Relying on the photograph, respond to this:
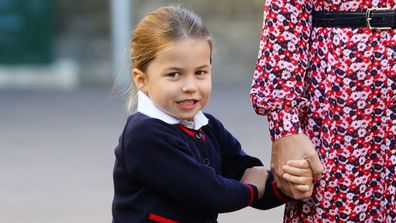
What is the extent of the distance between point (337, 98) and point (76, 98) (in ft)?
24.1

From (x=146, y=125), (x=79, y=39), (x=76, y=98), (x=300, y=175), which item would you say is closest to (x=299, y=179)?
(x=300, y=175)

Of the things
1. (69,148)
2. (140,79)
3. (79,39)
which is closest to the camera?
(140,79)

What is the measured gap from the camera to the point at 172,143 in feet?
8.98

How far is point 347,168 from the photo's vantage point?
2.68 m

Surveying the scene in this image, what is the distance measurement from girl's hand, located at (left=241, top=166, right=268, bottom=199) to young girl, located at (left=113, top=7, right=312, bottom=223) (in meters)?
0.01

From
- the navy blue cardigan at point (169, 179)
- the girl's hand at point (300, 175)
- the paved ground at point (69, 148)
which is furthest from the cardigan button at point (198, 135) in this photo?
the paved ground at point (69, 148)

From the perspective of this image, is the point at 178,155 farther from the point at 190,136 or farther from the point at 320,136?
the point at 320,136

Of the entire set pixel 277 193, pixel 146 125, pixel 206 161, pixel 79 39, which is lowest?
pixel 79 39

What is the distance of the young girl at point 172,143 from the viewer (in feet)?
8.95

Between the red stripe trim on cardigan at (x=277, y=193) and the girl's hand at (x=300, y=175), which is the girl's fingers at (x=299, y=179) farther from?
the red stripe trim on cardigan at (x=277, y=193)

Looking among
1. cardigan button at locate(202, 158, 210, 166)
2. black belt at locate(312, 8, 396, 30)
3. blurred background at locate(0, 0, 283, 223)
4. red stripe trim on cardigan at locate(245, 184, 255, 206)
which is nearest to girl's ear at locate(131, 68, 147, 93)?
cardigan button at locate(202, 158, 210, 166)

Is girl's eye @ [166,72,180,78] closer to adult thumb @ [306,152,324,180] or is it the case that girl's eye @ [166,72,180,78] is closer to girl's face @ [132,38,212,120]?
girl's face @ [132,38,212,120]

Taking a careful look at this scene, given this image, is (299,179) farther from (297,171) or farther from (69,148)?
(69,148)

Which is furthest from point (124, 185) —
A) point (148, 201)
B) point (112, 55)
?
point (112, 55)
